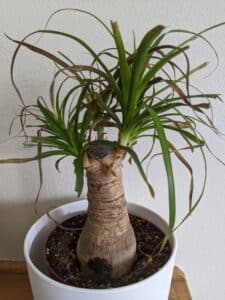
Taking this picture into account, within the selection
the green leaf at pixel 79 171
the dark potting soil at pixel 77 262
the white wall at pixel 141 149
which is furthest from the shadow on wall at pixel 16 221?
the green leaf at pixel 79 171

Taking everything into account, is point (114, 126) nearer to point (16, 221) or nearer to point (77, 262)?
point (77, 262)

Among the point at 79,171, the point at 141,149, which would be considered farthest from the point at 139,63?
the point at 141,149

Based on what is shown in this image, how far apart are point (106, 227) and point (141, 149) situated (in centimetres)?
20

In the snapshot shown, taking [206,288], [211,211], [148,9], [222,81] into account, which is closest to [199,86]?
[222,81]

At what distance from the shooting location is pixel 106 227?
0.66 meters

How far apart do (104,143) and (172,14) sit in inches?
10.4

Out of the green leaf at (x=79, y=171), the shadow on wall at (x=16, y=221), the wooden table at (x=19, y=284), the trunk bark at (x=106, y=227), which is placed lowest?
the wooden table at (x=19, y=284)

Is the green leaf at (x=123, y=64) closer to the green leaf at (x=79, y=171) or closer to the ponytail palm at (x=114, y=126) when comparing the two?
the ponytail palm at (x=114, y=126)

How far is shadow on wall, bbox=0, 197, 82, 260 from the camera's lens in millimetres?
871

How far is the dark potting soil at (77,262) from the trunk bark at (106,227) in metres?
0.02

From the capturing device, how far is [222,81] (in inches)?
29.4

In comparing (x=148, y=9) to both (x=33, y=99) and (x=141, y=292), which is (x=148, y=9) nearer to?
(x=33, y=99)

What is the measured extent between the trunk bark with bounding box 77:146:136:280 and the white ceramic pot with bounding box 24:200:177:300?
6cm

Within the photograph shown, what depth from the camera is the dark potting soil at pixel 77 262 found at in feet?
2.20
